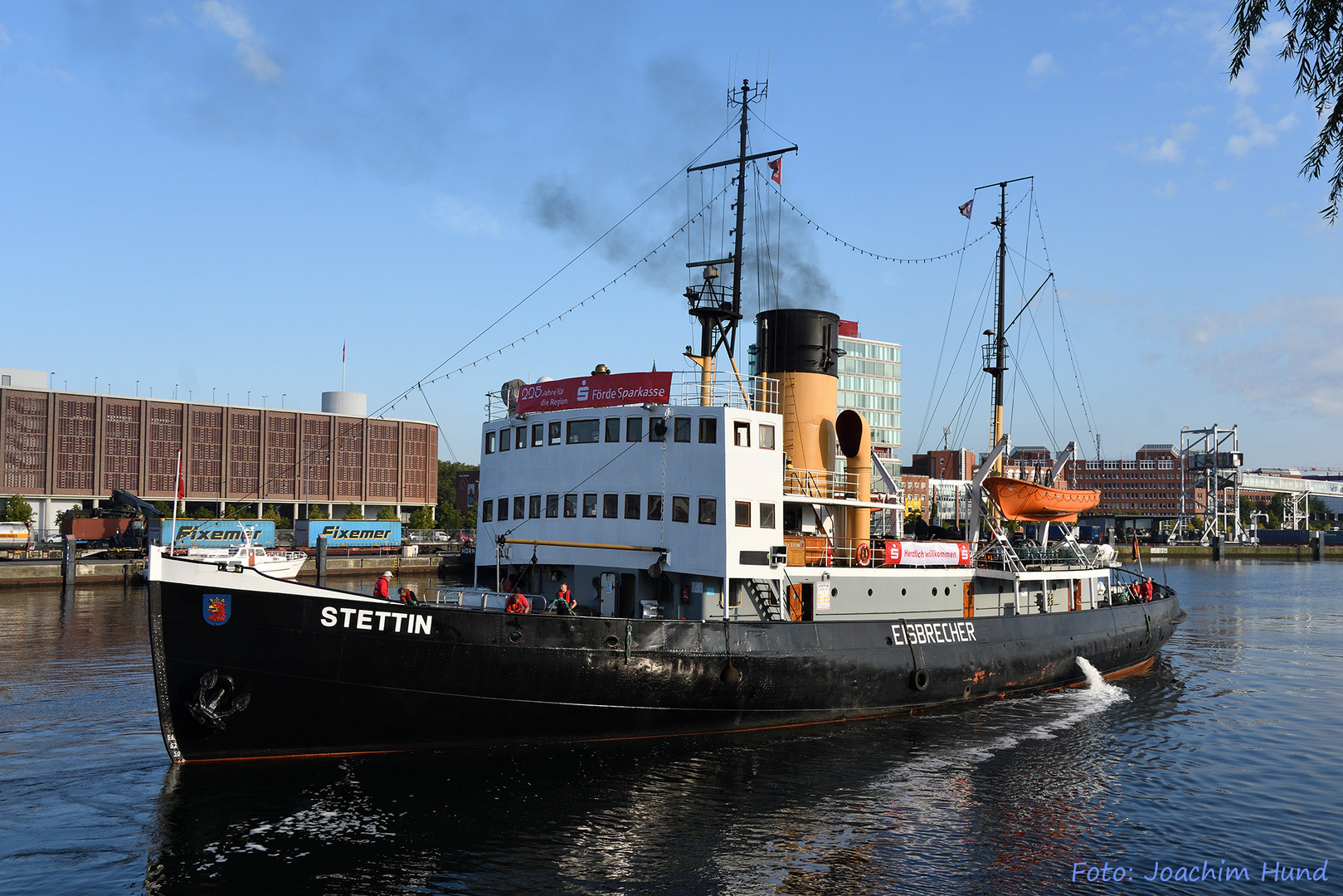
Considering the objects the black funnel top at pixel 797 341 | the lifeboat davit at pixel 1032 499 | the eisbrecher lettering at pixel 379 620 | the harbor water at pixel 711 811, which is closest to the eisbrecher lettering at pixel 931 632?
the harbor water at pixel 711 811

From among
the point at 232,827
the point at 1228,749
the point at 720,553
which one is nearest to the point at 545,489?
the point at 720,553

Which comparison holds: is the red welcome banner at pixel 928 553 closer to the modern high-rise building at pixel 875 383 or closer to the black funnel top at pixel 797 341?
the black funnel top at pixel 797 341

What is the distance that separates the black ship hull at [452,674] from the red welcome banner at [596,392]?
18.0 ft

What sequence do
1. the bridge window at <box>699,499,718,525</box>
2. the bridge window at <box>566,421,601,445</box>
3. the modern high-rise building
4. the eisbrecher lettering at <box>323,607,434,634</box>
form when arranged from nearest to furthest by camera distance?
1. the eisbrecher lettering at <box>323,607,434,634</box>
2. the bridge window at <box>699,499,718,525</box>
3. the bridge window at <box>566,421,601,445</box>
4. the modern high-rise building

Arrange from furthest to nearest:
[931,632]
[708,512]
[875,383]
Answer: [875,383] < [931,632] < [708,512]

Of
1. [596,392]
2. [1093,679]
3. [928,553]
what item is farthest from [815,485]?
[1093,679]

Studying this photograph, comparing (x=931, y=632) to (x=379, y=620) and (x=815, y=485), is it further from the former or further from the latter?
(x=379, y=620)

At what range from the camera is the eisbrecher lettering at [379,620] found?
17312 mm

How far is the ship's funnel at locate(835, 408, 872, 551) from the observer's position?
24.7 m

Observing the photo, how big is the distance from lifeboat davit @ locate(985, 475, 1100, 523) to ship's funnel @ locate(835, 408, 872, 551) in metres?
5.58

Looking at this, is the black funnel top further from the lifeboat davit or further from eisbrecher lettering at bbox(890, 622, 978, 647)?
the lifeboat davit

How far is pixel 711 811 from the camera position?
1612 cm

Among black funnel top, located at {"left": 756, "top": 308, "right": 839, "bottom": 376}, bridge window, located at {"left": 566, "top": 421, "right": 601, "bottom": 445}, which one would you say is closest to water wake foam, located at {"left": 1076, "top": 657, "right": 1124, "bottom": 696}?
black funnel top, located at {"left": 756, "top": 308, "right": 839, "bottom": 376}

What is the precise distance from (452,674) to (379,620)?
5.72 feet
